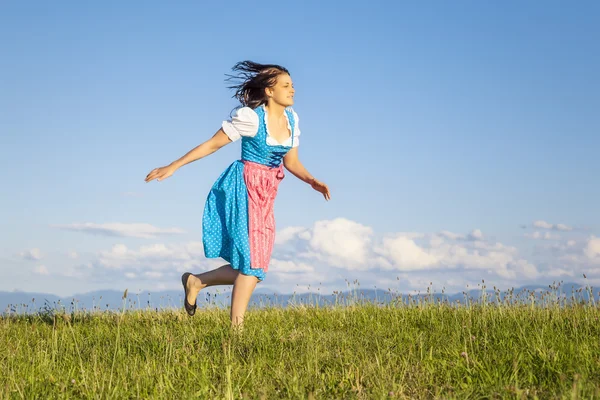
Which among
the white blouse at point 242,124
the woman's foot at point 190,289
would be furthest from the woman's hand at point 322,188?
the woman's foot at point 190,289

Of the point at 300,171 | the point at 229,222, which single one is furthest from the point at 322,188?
the point at 229,222

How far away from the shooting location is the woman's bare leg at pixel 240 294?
6.26 metres

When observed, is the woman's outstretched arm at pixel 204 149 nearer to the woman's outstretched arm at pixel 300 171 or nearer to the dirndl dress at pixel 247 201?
the dirndl dress at pixel 247 201

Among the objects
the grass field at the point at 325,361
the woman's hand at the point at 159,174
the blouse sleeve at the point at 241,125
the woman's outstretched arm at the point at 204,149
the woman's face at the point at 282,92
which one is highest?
the woman's face at the point at 282,92

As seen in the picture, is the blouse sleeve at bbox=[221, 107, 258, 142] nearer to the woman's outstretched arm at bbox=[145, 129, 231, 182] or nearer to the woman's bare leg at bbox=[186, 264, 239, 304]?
the woman's outstretched arm at bbox=[145, 129, 231, 182]

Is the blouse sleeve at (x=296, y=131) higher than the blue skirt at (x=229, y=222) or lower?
higher

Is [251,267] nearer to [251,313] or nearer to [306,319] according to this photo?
[306,319]

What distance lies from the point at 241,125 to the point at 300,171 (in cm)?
99

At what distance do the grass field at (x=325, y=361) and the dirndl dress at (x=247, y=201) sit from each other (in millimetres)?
719

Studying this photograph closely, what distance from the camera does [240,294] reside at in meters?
6.27

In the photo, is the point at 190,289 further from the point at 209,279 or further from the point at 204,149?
the point at 204,149

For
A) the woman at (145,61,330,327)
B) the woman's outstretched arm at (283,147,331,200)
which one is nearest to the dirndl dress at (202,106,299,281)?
the woman at (145,61,330,327)

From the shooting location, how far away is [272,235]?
6.42m

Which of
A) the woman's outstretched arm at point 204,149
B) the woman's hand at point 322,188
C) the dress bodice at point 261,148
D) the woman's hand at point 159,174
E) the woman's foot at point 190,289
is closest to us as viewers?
the woman's hand at point 159,174
